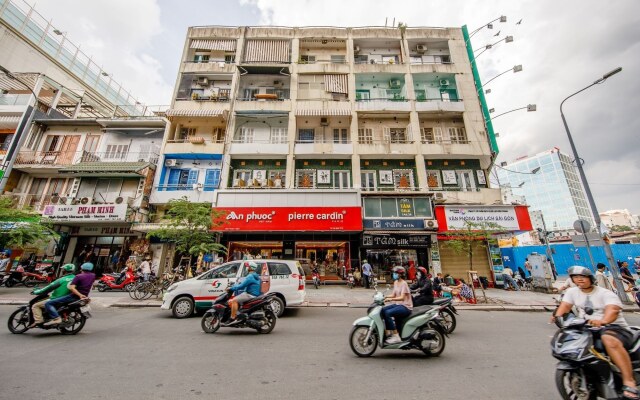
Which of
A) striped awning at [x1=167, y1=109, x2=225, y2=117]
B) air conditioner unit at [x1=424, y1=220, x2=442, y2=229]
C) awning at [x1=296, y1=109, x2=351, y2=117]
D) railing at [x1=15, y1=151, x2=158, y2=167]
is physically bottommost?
air conditioner unit at [x1=424, y1=220, x2=442, y2=229]

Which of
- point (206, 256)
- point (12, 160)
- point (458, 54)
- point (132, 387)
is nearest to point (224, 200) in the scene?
point (206, 256)

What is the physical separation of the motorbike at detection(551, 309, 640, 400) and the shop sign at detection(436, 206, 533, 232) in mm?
12800

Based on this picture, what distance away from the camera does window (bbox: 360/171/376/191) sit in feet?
57.2

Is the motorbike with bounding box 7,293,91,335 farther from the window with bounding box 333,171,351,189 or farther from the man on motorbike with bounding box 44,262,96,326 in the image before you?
the window with bounding box 333,171,351,189

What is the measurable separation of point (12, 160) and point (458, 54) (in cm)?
3442

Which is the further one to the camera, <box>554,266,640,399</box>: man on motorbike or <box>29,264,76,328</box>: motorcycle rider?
<box>29,264,76,328</box>: motorcycle rider

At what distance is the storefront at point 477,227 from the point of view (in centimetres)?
1498

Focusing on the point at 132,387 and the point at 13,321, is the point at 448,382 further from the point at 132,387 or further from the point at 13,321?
the point at 13,321

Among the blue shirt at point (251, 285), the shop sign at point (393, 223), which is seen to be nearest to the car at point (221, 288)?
the blue shirt at point (251, 285)

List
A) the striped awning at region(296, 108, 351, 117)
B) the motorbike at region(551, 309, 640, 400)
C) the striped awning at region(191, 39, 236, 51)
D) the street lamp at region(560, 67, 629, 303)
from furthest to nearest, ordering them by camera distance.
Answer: the striped awning at region(191, 39, 236, 51) → the striped awning at region(296, 108, 351, 117) → the street lamp at region(560, 67, 629, 303) → the motorbike at region(551, 309, 640, 400)

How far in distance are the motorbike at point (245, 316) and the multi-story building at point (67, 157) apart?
535 inches

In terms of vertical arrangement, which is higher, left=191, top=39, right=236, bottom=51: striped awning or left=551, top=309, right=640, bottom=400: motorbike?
left=191, top=39, right=236, bottom=51: striped awning

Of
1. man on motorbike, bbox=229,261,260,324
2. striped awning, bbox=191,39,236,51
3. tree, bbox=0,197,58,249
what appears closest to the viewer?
man on motorbike, bbox=229,261,260,324

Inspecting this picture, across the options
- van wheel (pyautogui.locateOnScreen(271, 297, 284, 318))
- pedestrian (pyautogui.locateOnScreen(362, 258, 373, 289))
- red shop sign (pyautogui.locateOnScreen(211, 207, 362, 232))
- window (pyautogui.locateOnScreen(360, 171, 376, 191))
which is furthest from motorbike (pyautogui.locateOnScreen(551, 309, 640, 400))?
window (pyautogui.locateOnScreen(360, 171, 376, 191))
